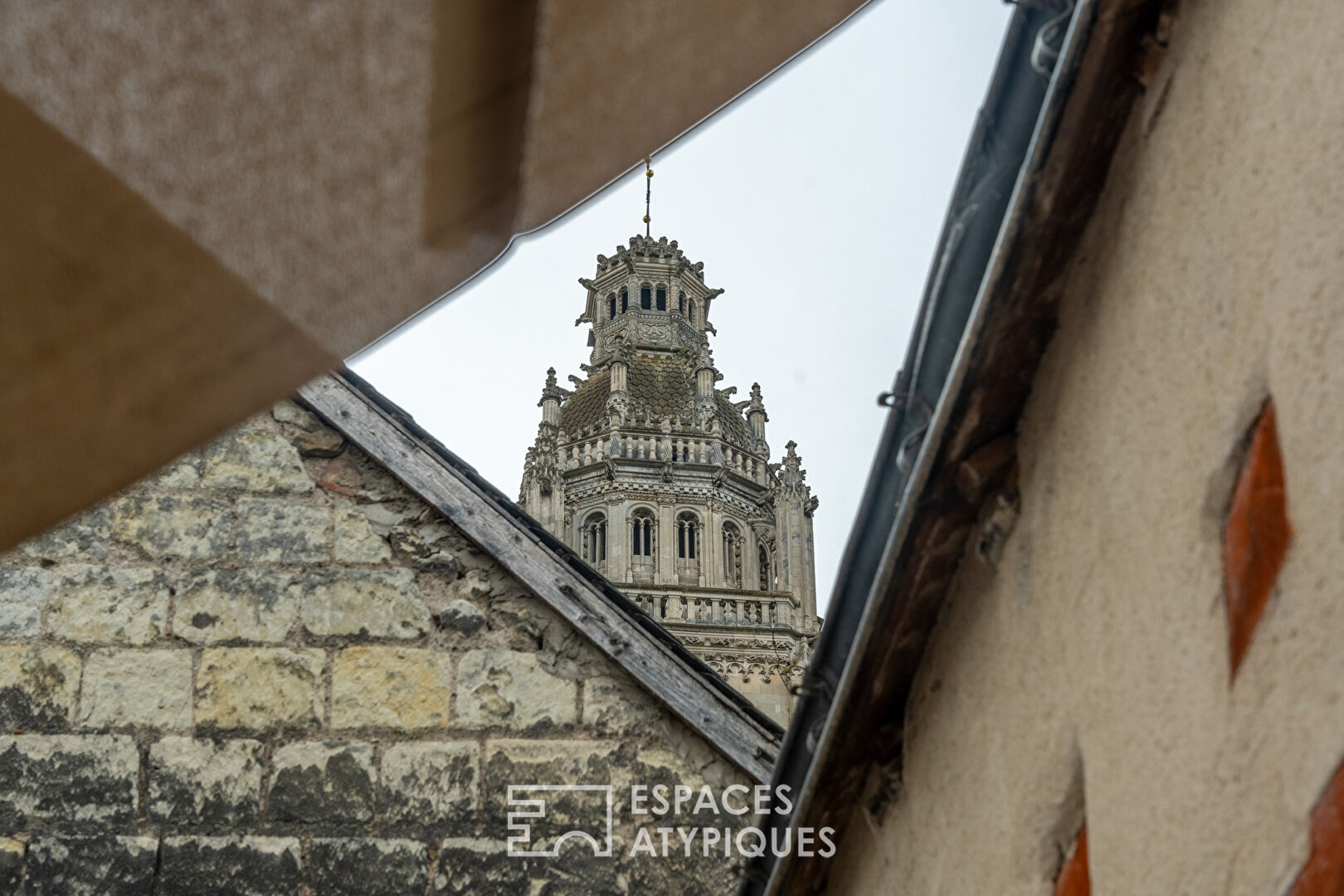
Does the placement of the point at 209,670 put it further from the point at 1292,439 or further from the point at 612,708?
the point at 1292,439

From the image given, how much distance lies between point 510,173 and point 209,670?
159 inches

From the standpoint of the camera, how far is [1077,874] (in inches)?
84.4

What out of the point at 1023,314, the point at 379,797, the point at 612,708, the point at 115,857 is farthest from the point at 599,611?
the point at 1023,314

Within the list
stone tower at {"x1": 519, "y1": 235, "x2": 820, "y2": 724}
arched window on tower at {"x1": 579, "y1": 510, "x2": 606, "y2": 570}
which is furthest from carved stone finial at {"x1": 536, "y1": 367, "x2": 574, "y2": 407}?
arched window on tower at {"x1": 579, "y1": 510, "x2": 606, "y2": 570}

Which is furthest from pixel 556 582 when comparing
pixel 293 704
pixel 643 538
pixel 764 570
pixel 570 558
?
A: pixel 764 570

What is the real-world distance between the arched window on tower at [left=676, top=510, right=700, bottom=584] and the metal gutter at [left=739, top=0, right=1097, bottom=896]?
1846 inches

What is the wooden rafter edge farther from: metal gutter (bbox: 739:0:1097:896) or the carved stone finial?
the carved stone finial

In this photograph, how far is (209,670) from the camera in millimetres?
4688

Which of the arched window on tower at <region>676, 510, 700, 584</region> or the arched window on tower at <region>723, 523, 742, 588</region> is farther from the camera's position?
the arched window on tower at <region>723, 523, 742, 588</region>

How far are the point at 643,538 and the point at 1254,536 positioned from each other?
160ft

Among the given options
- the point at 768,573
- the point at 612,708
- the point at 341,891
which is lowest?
the point at 341,891

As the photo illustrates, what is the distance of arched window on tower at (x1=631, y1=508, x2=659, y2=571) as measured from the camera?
163 ft

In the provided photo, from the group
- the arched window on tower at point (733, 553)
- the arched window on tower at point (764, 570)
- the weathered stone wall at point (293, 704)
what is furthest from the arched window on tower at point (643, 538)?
the weathered stone wall at point (293, 704)

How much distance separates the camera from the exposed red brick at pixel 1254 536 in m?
1.49
